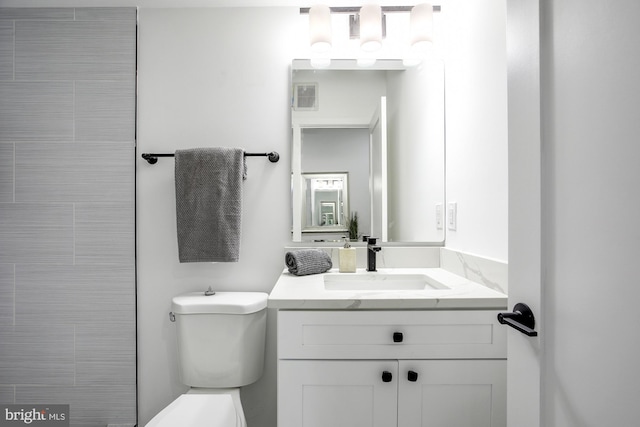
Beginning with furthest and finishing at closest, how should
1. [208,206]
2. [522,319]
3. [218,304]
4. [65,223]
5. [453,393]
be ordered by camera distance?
[65,223]
[208,206]
[218,304]
[453,393]
[522,319]

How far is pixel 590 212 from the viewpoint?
484mm

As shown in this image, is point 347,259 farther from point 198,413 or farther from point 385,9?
point 385,9

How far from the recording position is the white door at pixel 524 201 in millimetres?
585

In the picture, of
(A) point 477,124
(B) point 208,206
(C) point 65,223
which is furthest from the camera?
(C) point 65,223

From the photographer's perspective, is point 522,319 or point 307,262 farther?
point 307,262

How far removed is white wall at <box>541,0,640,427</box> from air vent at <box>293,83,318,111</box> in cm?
113

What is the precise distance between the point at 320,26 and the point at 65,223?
1508 millimetres

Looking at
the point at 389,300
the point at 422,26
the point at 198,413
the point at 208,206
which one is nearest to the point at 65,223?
the point at 208,206

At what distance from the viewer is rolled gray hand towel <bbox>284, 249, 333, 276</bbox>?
1401 mm

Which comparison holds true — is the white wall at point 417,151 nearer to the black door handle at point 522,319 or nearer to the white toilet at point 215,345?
the white toilet at point 215,345

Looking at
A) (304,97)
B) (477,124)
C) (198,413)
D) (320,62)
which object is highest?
(320,62)

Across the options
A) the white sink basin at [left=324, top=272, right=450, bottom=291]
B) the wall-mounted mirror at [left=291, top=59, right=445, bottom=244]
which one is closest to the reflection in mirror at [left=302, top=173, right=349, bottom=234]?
the wall-mounted mirror at [left=291, top=59, right=445, bottom=244]

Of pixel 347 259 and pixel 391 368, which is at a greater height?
pixel 347 259

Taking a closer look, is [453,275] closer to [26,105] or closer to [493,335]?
[493,335]
